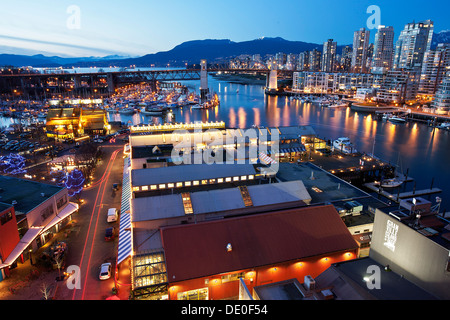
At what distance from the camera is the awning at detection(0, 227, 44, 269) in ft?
28.4

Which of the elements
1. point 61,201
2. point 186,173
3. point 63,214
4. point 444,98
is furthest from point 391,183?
point 444,98

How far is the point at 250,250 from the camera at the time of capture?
8.49m

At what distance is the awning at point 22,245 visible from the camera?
28.4 feet

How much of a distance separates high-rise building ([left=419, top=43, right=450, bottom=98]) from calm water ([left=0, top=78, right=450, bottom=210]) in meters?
17.5

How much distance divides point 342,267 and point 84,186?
45.6 feet

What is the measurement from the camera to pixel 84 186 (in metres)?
15.9

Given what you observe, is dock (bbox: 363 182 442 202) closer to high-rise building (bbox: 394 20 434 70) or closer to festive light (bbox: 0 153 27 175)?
festive light (bbox: 0 153 27 175)

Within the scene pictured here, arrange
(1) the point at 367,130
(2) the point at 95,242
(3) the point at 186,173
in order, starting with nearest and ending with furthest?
1. (2) the point at 95,242
2. (3) the point at 186,173
3. (1) the point at 367,130

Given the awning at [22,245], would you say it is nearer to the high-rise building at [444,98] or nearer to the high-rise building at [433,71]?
the high-rise building at [444,98]

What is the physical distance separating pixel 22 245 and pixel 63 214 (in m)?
2.40

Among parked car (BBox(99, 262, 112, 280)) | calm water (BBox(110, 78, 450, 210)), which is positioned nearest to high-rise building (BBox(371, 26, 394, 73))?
calm water (BBox(110, 78, 450, 210))

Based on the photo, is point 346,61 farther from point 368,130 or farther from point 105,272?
point 105,272
